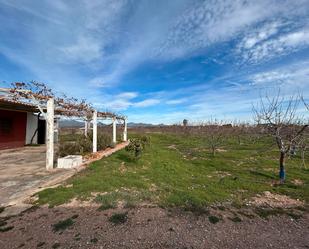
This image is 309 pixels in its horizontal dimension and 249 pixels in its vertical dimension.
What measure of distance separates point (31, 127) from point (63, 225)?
1409cm

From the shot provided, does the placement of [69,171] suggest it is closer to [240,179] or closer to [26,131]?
[240,179]

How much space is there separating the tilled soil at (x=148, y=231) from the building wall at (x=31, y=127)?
1288 cm

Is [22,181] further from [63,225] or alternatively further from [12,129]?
[12,129]

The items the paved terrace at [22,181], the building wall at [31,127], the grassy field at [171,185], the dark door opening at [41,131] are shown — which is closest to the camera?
the paved terrace at [22,181]

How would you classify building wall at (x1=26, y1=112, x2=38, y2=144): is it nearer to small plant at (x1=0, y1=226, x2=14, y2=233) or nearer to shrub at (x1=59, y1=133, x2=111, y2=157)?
shrub at (x1=59, y1=133, x2=111, y2=157)

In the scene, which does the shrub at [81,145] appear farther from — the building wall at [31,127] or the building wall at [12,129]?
the building wall at [31,127]

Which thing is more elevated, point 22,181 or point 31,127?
point 31,127

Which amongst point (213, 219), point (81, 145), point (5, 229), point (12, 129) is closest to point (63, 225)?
point (5, 229)

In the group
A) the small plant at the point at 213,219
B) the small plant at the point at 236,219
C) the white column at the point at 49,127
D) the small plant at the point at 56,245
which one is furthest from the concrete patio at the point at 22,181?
the small plant at the point at 236,219

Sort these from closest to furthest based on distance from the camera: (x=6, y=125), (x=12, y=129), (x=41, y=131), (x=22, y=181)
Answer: (x=22, y=181) → (x=6, y=125) → (x=12, y=129) → (x=41, y=131)

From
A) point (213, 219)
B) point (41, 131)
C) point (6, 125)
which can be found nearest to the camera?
point (213, 219)

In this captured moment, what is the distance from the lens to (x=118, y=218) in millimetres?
3766

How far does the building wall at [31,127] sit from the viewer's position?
14.7m

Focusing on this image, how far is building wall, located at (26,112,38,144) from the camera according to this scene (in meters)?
14.7
